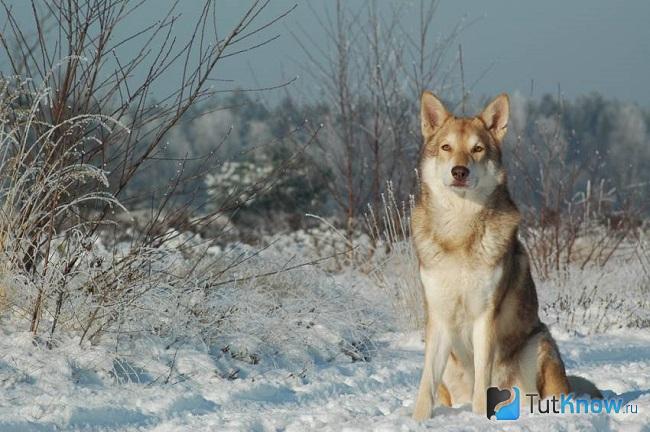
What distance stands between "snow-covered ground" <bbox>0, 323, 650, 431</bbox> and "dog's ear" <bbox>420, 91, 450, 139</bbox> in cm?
150

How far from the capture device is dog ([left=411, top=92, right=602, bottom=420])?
4.17m

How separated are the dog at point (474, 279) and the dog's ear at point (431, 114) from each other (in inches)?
1.7

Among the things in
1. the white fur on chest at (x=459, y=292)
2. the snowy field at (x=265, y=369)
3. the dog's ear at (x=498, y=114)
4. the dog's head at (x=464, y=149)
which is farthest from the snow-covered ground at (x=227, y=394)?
the dog's ear at (x=498, y=114)

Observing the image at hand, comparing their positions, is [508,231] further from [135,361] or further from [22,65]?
[22,65]

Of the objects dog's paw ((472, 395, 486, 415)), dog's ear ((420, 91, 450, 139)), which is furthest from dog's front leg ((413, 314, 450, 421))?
dog's ear ((420, 91, 450, 139))

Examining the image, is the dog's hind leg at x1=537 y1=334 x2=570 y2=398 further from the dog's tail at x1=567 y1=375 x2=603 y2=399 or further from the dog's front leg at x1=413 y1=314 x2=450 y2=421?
the dog's front leg at x1=413 y1=314 x2=450 y2=421

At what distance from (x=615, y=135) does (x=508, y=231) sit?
4714cm

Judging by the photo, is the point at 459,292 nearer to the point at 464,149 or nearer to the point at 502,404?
the point at 502,404

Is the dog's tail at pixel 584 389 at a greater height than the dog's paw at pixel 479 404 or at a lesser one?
lesser

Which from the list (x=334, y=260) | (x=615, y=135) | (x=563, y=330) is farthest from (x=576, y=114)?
(x=563, y=330)

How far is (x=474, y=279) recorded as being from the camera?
4.15m

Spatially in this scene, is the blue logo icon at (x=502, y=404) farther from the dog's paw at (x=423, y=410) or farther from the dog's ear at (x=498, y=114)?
the dog's ear at (x=498, y=114)

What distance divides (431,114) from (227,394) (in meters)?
2.02

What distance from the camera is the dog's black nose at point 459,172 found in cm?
423
